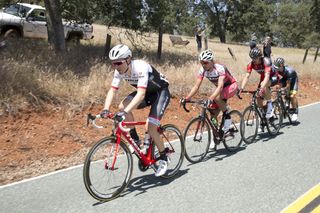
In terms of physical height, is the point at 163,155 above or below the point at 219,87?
below

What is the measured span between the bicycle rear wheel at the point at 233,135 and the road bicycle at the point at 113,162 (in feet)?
6.69

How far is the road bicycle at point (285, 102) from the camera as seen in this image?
1043cm

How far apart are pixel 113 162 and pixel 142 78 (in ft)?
4.05

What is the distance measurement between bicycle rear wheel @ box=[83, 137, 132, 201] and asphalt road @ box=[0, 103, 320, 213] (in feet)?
0.50

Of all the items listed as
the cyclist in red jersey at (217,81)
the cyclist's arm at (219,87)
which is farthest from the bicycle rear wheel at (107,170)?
the cyclist's arm at (219,87)

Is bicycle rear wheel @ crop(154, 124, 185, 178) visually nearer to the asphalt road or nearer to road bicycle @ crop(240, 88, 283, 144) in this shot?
the asphalt road

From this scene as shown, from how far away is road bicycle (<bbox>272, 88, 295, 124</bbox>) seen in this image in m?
10.4

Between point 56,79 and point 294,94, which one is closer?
point 56,79

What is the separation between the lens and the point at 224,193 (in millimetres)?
5863

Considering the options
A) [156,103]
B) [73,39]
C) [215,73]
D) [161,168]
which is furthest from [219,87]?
[73,39]

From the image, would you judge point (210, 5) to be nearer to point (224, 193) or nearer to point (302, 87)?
point (302, 87)

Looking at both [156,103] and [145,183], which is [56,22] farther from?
[145,183]

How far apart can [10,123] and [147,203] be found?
176 inches

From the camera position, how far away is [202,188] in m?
6.09
